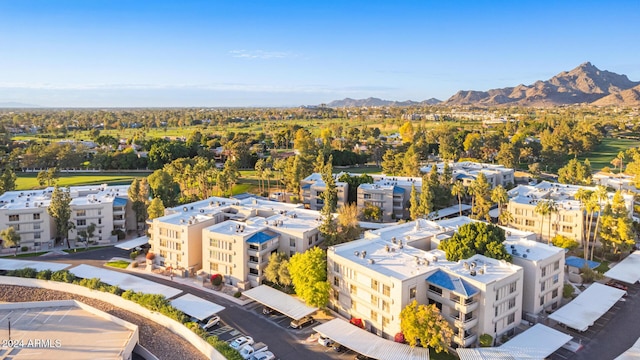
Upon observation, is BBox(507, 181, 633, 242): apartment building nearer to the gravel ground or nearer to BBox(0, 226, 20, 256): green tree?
the gravel ground

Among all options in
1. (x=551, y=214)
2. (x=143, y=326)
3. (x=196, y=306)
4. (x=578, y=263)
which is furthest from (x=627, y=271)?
(x=143, y=326)

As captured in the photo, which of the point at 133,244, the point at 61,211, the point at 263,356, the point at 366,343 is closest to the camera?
the point at 263,356

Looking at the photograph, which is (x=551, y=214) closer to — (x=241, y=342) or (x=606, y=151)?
(x=241, y=342)

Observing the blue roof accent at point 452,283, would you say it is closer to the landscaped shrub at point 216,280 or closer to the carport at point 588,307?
the carport at point 588,307

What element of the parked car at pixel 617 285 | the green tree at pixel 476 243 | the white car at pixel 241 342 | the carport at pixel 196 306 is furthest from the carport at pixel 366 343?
the parked car at pixel 617 285

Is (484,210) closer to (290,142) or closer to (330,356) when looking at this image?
(330,356)

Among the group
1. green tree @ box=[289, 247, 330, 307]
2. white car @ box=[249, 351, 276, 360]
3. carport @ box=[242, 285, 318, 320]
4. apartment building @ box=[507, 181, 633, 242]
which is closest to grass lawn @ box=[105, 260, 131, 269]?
carport @ box=[242, 285, 318, 320]

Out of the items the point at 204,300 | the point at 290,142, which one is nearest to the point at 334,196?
the point at 204,300
